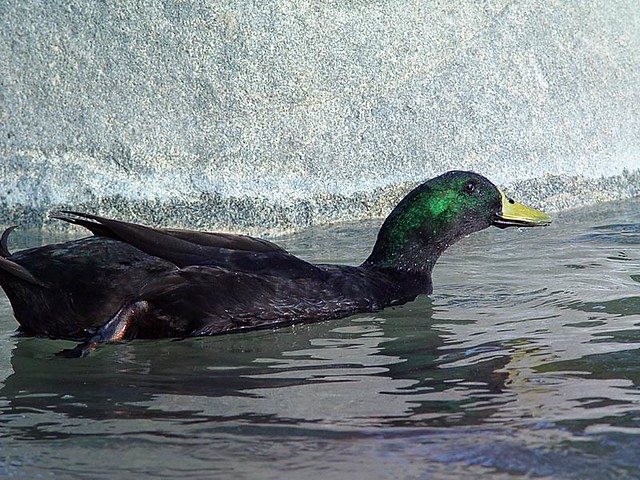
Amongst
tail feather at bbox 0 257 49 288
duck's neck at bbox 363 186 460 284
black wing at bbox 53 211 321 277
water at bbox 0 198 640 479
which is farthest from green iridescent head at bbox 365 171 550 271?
tail feather at bbox 0 257 49 288

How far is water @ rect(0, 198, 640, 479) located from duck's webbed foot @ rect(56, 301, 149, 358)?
0.05m

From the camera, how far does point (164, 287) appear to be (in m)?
5.29

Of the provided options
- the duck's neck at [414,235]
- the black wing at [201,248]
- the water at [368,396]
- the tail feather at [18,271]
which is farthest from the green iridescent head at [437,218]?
the tail feather at [18,271]

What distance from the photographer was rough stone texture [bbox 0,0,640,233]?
319 inches

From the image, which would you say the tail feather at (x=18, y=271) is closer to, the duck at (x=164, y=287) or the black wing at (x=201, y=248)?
the duck at (x=164, y=287)

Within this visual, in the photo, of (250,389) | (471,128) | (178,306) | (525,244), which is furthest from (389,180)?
(250,389)

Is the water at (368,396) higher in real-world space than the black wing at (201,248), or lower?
lower

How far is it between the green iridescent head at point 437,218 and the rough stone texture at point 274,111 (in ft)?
6.07

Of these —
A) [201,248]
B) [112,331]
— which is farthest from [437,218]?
[112,331]

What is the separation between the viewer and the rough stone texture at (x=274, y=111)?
8.10 meters

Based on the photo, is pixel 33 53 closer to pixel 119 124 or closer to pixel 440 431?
pixel 119 124

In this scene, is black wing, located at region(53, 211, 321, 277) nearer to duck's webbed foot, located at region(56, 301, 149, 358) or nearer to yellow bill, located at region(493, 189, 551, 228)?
duck's webbed foot, located at region(56, 301, 149, 358)

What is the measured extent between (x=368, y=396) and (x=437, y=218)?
261cm

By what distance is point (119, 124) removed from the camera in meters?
8.20
